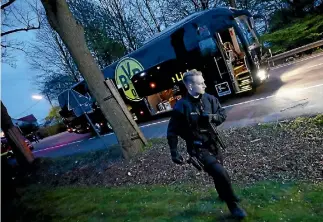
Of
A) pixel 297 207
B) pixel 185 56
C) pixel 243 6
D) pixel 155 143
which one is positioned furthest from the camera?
pixel 243 6

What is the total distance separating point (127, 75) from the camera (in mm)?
14930

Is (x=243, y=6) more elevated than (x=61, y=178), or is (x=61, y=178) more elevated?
(x=243, y=6)

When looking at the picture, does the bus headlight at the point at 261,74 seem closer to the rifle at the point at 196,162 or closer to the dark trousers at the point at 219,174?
the rifle at the point at 196,162

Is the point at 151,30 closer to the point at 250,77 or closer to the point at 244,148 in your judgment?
the point at 250,77

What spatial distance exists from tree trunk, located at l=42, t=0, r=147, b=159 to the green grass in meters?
1.71

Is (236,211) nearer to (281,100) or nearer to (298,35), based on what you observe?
(281,100)

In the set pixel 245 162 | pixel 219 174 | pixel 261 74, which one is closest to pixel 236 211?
pixel 219 174

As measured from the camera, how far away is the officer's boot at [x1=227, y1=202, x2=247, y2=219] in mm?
3451

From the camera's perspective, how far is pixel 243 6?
1078 inches

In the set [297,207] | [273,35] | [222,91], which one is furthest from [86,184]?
[273,35]

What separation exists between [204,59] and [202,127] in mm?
8859

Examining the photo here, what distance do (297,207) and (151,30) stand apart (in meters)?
32.1

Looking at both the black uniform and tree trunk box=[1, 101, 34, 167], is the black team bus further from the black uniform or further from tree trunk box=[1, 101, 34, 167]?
the black uniform

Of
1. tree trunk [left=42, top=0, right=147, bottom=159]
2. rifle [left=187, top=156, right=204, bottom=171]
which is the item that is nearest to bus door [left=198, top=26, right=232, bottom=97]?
tree trunk [left=42, top=0, right=147, bottom=159]
